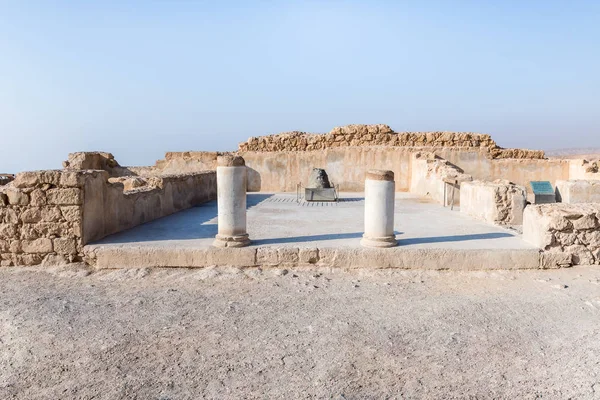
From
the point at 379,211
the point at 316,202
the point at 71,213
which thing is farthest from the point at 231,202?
the point at 316,202

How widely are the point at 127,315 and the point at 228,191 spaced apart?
2404 millimetres

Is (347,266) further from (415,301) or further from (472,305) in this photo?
(472,305)

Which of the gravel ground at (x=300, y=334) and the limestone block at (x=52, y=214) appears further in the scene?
the limestone block at (x=52, y=214)

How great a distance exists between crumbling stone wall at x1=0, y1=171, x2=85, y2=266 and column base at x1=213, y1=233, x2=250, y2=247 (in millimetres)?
1856

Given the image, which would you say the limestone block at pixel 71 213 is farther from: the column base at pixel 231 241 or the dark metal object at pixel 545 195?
the dark metal object at pixel 545 195

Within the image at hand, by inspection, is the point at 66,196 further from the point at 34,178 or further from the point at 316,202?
the point at 316,202

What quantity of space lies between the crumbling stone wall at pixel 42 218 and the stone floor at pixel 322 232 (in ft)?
1.47

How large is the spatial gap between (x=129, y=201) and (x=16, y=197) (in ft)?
5.96

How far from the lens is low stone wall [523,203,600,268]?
575cm

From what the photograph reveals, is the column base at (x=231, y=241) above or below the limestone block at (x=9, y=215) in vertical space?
below

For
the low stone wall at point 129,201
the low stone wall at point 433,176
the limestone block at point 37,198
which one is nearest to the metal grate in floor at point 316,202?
the low stone wall at point 433,176

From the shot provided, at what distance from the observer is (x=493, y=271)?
566 cm

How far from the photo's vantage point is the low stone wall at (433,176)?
35.8 ft

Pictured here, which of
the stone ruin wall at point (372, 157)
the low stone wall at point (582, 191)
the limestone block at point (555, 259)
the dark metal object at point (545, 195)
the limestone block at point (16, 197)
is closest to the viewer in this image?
the limestone block at point (555, 259)
